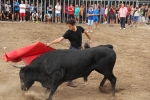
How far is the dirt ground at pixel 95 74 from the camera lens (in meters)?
7.36

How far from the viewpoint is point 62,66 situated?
22.4 feet

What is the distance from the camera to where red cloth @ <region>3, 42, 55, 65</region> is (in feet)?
23.4

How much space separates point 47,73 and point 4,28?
1084 centimetres

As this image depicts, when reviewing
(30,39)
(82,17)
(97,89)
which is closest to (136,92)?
(97,89)

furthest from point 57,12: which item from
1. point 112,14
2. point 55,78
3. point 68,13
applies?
point 55,78

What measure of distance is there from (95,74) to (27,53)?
2.88 m

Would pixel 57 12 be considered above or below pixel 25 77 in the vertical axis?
above

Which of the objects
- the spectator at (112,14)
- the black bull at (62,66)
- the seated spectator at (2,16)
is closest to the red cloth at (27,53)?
the black bull at (62,66)

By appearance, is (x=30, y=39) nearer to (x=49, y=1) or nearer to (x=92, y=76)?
(x=92, y=76)

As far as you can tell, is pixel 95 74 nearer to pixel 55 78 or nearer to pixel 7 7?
pixel 55 78

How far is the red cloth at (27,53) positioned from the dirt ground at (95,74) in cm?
82

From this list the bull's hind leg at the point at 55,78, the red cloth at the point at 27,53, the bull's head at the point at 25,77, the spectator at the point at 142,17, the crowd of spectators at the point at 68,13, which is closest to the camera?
the bull's hind leg at the point at 55,78

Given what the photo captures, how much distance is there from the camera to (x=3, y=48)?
12.6 meters

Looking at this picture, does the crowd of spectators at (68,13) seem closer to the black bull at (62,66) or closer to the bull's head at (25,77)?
the black bull at (62,66)
